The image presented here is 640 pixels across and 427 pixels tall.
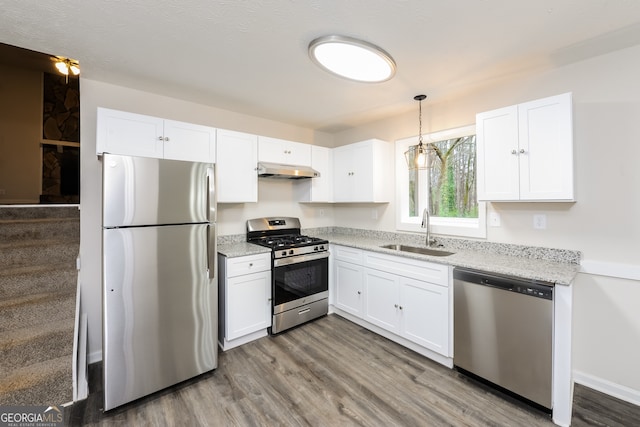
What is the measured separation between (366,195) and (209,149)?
1875mm

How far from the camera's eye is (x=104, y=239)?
5.80 feet

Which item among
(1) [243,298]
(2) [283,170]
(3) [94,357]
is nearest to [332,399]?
(1) [243,298]

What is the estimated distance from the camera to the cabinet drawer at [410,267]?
227cm

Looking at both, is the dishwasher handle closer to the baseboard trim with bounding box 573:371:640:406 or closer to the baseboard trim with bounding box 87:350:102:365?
the baseboard trim with bounding box 573:371:640:406

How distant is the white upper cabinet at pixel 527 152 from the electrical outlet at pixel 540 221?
31cm

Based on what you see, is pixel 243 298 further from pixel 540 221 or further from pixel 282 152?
pixel 540 221

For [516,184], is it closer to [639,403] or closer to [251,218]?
[639,403]

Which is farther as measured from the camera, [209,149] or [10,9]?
[209,149]

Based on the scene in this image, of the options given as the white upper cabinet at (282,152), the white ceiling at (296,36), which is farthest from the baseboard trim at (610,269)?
the white upper cabinet at (282,152)

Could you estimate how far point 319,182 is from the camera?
3650 millimetres

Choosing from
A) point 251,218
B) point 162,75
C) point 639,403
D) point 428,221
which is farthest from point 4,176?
point 639,403

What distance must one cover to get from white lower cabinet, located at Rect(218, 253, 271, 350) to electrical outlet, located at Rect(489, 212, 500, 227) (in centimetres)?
222

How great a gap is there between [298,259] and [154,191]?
1.57m
